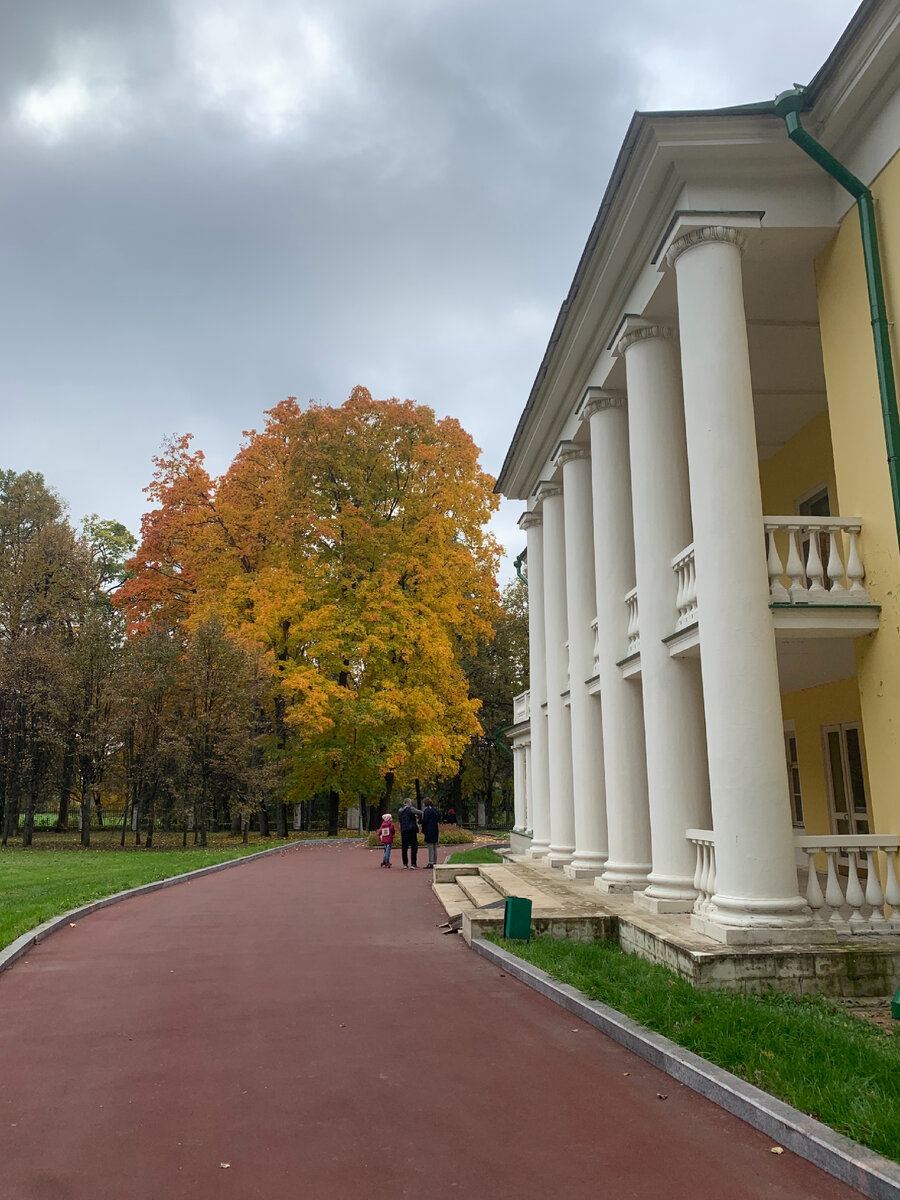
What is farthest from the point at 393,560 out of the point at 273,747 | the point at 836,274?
the point at 836,274

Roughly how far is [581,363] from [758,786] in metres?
8.84

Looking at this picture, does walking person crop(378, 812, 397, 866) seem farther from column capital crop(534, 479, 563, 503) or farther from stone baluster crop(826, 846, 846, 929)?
stone baluster crop(826, 846, 846, 929)

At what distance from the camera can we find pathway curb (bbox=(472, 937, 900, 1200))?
4113 millimetres

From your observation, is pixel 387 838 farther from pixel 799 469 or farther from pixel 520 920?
pixel 799 469

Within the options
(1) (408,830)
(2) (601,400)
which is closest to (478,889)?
(1) (408,830)

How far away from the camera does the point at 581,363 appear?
1545cm

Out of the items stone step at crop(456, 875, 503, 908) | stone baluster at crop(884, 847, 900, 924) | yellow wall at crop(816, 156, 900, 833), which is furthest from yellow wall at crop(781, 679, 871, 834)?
stone baluster at crop(884, 847, 900, 924)

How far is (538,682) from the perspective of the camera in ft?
70.1

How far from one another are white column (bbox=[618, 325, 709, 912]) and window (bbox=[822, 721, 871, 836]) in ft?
13.1

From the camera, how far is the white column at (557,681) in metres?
17.8

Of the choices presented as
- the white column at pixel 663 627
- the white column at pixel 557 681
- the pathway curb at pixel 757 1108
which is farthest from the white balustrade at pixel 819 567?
the white column at pixel 557 681

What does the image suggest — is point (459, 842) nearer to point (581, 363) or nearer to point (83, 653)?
point (83, 653)

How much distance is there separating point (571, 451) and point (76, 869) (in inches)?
580

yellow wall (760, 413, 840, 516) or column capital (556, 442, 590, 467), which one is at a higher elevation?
column capital (556, 442, 590, 467)
